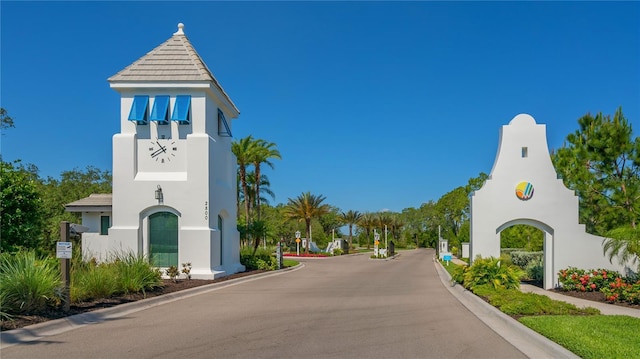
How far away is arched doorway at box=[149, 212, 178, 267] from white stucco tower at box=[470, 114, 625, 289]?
11.9 m

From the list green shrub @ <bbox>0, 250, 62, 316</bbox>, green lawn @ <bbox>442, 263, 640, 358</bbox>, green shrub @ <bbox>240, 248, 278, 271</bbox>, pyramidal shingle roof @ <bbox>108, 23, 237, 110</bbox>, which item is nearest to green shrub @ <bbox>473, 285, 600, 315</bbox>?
green lawn @ <bbox>442, 263, 640, 358</bbox>

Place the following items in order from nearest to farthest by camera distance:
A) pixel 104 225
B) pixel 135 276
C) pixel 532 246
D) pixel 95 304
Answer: pixel 95 304 → pixel 135 276 → pixel 104 225 → pixel 532 246

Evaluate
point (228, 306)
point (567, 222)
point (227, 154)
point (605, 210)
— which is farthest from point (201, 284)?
point (605, 210)

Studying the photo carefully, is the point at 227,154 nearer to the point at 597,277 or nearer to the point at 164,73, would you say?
the point at 164,73

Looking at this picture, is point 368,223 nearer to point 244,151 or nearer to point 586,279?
point 244,151

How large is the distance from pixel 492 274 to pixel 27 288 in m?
13.1

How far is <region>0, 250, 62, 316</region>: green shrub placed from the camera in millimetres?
10273

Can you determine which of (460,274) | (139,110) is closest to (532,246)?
(460,274)

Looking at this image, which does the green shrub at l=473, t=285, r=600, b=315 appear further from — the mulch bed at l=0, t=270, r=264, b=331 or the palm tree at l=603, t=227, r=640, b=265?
the mulch bed at l=0, t=270, r=264, b=331

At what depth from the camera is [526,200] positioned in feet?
63.6

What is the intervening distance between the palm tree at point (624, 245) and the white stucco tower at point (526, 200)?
119 centimetres

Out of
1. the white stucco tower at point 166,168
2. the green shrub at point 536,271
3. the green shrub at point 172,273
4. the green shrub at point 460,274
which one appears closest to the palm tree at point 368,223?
the green shrub at point 536,271

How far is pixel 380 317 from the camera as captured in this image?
12102 millimetres

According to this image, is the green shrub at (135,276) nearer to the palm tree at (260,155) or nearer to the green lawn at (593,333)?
the green lawn at (593,333)
